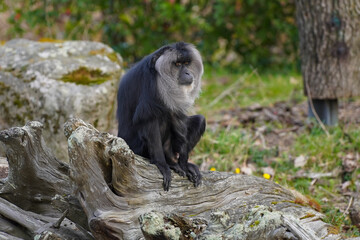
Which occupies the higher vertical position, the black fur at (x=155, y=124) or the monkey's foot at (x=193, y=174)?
the black fur at (x=155, y=124)

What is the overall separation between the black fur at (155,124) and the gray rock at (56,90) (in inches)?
54.3

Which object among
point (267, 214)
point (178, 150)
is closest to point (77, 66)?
point (178, 150)

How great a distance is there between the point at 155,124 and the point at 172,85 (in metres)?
0.36

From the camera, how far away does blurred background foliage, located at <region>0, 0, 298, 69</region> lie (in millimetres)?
9156

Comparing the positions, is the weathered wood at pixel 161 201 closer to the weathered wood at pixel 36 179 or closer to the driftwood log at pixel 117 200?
the driftwood log at pixel 117 200

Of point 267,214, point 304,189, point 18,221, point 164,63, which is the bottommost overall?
point 304,189

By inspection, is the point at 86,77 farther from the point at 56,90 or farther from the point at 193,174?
the point at 193,174

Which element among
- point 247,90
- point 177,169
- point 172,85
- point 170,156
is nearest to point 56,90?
point 170,156

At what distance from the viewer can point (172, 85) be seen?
427cm

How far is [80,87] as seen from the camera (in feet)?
19.7

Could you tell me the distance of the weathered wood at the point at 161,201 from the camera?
2.92 metres

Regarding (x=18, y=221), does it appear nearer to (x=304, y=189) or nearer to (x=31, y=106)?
(x=31, y=106)

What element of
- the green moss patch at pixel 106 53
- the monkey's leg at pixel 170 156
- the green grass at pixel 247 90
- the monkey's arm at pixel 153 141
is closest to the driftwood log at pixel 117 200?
the monkey's arm at pixel 153 141

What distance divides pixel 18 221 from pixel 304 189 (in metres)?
3.06
